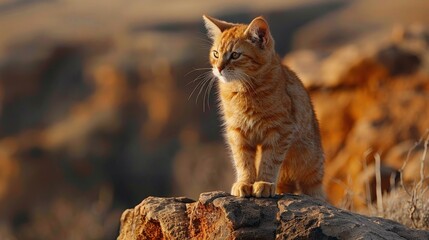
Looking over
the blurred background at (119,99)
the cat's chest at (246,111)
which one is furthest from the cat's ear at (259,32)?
the blurred background at (119,99)

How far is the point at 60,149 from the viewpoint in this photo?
2462 cm

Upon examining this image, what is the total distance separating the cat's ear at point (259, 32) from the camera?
6.81m

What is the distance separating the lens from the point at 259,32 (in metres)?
6.88

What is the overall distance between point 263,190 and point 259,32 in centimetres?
144

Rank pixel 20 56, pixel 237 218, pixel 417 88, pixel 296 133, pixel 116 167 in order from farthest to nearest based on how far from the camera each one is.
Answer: pixel 20 56 < pixel 116 167 < pixel 417 88 < pixel 296 133 < pixel 237 218

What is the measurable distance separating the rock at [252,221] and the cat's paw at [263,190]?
7 cm

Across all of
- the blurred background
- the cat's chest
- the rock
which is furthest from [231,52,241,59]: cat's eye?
the blurred background

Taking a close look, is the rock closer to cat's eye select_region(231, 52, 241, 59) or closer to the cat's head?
the cat's head

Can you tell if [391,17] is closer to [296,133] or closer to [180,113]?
[180,113]

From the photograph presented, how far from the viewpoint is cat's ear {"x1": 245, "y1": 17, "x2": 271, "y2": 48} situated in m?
6.81

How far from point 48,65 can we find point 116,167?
14.2ft

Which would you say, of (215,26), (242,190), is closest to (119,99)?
(215,26)

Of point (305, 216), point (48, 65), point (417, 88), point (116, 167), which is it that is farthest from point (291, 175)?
point (48, 65)

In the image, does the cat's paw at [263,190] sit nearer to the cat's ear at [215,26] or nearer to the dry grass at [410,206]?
the dry grass at [410,206]
